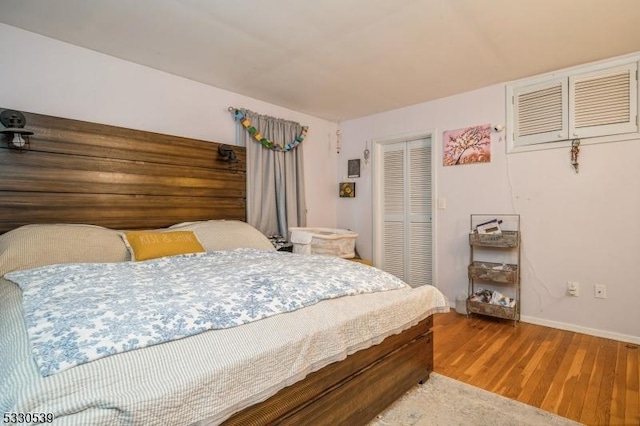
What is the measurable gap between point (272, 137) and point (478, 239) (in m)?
2.33

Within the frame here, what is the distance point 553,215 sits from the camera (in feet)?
9.57

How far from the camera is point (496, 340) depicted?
2.64 m

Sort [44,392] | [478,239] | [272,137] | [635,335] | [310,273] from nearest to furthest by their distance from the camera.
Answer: [44,392] → [310,273] → [635,335] → [478,239] → [272,137]

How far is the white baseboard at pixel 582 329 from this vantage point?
2582mm

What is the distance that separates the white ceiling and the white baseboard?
86.8 inches

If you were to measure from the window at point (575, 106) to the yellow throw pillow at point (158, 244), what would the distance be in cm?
298

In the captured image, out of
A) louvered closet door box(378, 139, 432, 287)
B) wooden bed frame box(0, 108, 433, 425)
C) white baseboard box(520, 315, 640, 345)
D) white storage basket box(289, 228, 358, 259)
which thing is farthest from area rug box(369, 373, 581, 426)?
louvered closet door box(378, 139, 432, 287)

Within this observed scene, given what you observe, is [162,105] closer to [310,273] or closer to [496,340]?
[310,273]

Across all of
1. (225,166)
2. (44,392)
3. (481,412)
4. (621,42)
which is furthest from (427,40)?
(44,392)

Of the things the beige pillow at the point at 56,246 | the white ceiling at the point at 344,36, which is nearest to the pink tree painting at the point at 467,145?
the white ceiling at the point at 344,36

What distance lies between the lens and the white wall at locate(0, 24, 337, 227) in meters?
2.23

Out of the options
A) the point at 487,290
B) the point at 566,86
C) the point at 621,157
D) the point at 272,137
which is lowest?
the point at 487,290

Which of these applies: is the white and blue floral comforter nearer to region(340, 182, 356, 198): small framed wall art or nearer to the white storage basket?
the white storage basket

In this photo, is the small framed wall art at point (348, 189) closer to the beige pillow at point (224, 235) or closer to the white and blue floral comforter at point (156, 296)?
the beige pillow at point (224, 235)
